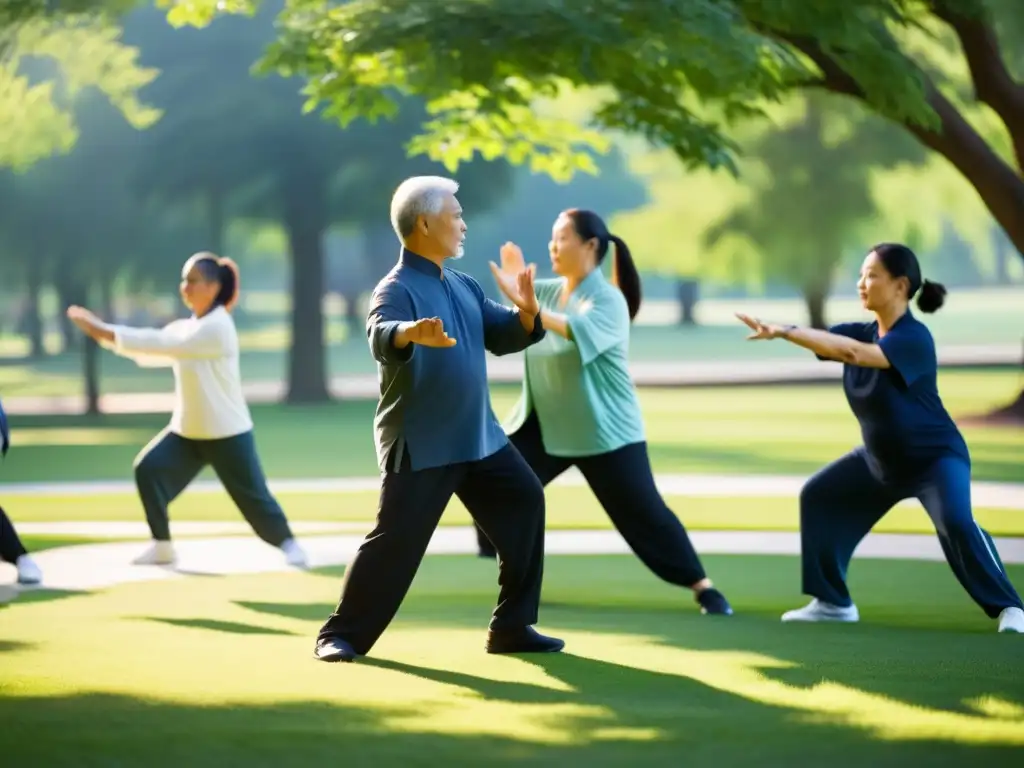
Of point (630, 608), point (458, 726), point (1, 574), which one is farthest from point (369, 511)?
point (458, 726)

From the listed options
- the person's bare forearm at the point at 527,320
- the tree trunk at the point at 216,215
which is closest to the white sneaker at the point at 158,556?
the person's bare forearm at the point at 527,320

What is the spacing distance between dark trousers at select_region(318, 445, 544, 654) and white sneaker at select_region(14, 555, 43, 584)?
3.53m

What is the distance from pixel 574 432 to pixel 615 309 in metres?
0.69

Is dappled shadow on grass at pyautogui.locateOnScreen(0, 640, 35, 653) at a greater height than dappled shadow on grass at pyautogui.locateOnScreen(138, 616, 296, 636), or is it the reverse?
dappled shadow on grass at pyautogui.locateOnScreen(0, 640, 35, 653)

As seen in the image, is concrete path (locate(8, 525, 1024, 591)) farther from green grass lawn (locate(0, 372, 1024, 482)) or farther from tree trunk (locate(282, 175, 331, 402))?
tree trunk (locate(282, 175, 331, 402))

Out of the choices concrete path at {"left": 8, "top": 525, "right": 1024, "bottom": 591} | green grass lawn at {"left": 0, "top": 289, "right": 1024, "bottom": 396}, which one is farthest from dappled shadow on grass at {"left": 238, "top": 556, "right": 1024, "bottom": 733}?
green grass lawn at {"left": 0, "top": 289, "right": 1024, "bottom": 396}

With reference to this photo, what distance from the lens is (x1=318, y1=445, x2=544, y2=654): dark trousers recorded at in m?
7.79

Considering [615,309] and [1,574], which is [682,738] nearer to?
[615,309]

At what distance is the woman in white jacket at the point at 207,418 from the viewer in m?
11.8

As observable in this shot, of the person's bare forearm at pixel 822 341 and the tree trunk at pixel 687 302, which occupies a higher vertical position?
the tree trunk at pixel 687 302

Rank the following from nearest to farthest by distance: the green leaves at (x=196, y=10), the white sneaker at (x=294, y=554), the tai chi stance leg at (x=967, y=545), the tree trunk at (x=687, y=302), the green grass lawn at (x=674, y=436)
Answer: the tai chi stance leg at (x=967, y=545) < the white sneaker at (x=294, y=554) < the green leaves at (x=196, y=10) < the green grass lawn at (x=674, y=436) < the tree trunk at (x=687, y=302)

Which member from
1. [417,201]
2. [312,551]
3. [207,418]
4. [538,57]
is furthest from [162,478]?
[538,57]

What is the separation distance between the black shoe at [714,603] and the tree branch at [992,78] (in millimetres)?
9818

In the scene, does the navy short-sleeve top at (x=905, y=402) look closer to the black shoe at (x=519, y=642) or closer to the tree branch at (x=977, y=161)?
the black shoe at (x=519, y=642)
